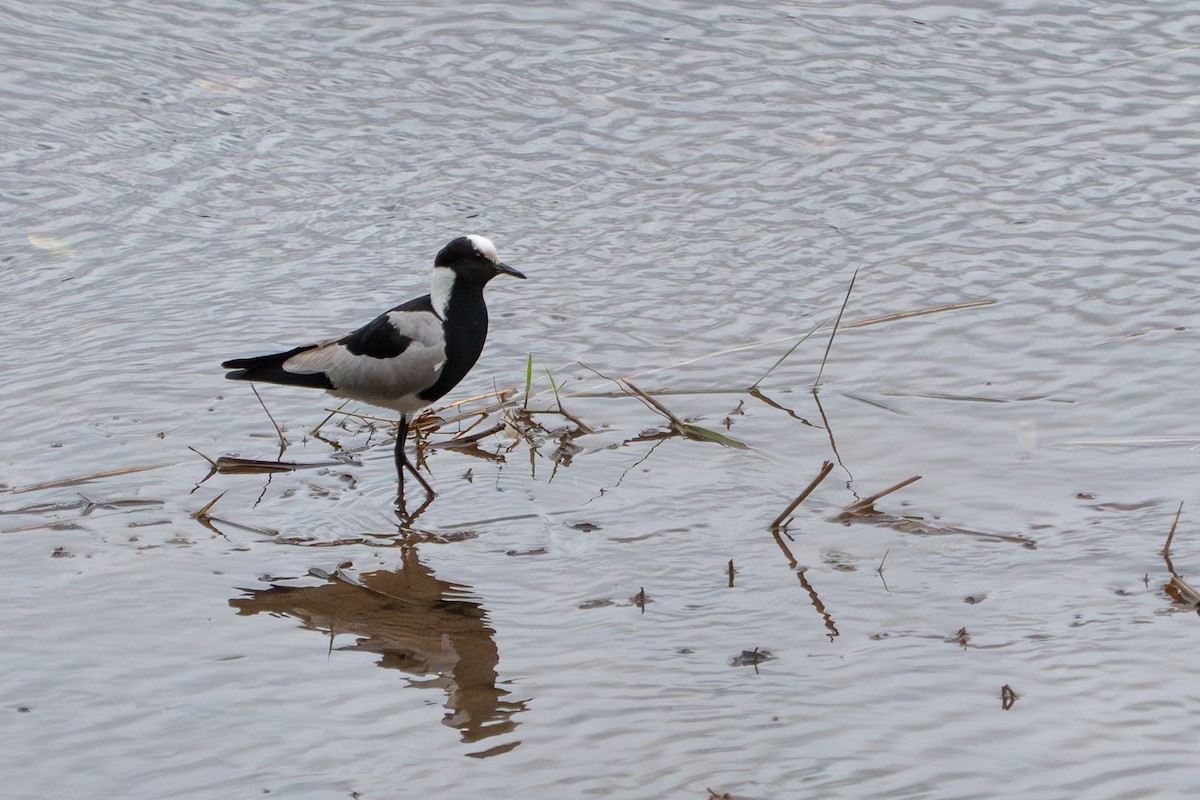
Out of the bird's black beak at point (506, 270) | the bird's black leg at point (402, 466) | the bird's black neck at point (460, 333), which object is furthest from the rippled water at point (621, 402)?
the bird's black beak at point (506, 270)

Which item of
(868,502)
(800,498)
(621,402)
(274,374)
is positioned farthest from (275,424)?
(868,502)

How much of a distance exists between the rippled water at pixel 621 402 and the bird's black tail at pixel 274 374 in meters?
0.29

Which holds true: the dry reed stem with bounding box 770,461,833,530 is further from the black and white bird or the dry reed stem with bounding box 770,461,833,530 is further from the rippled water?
the black and white bird

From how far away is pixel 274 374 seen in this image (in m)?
6.52

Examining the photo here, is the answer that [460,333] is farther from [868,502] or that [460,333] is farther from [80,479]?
[868,502]

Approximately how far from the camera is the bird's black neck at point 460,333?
6508 millimetres

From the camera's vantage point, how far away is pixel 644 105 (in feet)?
32.7

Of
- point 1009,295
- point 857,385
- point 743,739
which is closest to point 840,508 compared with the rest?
point 857,385

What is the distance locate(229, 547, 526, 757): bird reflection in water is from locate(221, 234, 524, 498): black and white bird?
1.04 metres

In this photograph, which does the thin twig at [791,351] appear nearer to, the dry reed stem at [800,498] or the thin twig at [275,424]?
the dry reed stem at [800,498]

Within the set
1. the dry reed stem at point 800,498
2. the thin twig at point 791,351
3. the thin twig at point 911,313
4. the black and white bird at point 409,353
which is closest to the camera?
the dry reed stem at point 800,498

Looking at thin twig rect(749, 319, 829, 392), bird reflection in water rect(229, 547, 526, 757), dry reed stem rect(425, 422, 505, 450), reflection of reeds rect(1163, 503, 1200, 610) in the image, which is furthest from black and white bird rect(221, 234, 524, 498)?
reflection of reeds rect(1163, 503, 1200, 610)

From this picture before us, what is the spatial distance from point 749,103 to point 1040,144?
76.4 inches

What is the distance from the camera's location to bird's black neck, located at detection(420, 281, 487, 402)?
256 inches
